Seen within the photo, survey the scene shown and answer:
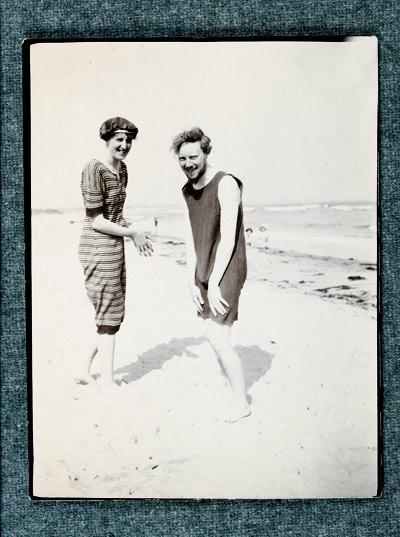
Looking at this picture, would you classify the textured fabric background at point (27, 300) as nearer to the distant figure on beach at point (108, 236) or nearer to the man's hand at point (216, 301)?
the distant figure on beach at point (108, 236)

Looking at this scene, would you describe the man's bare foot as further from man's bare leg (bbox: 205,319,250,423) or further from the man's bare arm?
the man's bare arm

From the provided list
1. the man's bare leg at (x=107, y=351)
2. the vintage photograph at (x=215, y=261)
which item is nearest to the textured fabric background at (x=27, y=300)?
the vintage photograph at (x=215, y=261)

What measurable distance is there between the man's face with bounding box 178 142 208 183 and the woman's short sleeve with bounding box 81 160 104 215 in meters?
0.14

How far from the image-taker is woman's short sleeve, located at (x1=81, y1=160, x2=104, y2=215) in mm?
1090

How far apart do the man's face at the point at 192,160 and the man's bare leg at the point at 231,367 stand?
0.26 m

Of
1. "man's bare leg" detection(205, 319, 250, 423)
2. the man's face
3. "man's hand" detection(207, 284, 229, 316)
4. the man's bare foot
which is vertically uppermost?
the man's face

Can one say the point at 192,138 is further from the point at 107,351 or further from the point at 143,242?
the point at 107,351

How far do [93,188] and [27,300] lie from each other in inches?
8.8

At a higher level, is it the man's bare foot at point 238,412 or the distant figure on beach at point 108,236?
the distant figure on beach at point 108,236

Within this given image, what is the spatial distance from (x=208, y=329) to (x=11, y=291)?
35cm

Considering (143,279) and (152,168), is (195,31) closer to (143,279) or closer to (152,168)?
(152,168)

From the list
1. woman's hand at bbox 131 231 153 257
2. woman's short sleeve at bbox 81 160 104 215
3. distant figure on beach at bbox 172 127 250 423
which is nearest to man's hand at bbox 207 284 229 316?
distant figure on beach at bbox 172 127 250 423

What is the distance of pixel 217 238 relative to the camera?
1.09 metres

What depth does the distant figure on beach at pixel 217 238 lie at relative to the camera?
1085 millimetres
